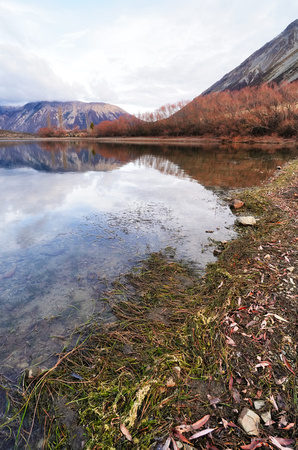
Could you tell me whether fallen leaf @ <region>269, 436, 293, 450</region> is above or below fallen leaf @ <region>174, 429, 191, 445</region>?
above

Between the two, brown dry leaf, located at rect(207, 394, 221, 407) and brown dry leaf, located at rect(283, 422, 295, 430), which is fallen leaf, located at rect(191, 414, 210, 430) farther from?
brown dry leaf, located at rect(283, 422, 295, 430)

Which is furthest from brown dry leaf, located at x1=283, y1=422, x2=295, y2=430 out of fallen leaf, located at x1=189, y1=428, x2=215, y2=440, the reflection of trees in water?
the reflection of trees in water

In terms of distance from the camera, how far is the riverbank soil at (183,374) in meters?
2.67

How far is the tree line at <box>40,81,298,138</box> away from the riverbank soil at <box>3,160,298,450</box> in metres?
83.6

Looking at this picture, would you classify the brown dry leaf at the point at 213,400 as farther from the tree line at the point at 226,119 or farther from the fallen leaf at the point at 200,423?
the tree line at the point at 226,119

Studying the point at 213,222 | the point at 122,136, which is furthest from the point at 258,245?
the point at 122,136

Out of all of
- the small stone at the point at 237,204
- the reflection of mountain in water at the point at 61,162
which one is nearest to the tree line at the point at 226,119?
the reflection of mountain in water at the point at 61,162

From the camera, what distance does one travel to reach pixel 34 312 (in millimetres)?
5008

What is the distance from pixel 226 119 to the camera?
89750mm

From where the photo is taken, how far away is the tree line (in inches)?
2968

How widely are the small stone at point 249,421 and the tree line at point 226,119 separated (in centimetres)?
8572

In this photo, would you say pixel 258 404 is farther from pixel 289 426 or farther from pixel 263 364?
pixel 263 364

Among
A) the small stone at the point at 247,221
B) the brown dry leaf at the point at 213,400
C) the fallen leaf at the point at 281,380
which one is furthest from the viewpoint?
the small stone at the point at 247,221

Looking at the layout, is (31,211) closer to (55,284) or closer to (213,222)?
(55,284)
